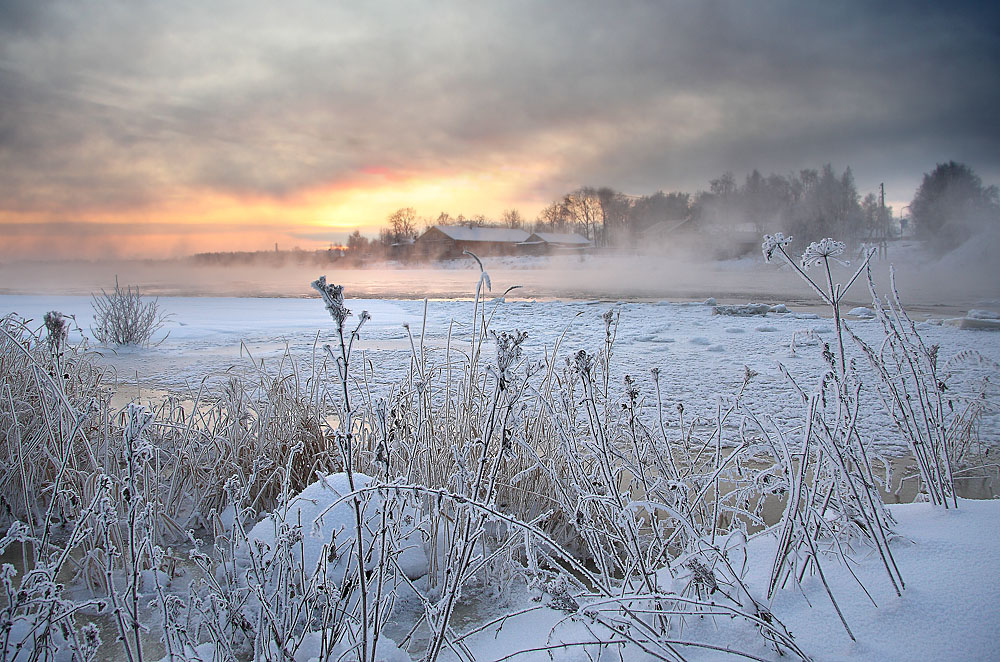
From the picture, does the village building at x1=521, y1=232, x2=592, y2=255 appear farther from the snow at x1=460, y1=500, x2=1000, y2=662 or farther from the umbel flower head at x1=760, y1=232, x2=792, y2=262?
the umbel flower head at x1=760, y1=232, x2=792, y2=262

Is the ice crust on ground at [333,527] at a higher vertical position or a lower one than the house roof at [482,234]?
lower

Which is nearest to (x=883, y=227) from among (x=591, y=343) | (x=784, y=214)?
(x=784, y=214)

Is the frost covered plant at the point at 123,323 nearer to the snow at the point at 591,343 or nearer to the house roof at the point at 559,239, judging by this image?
the snow at the point at 591,343

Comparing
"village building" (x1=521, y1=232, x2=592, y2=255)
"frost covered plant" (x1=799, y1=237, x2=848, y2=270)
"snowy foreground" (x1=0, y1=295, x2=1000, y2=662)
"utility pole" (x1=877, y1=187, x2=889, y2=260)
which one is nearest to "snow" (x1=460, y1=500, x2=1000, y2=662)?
"snowy foreground" (x1=0, y1=295, x2=1000, y2=662)

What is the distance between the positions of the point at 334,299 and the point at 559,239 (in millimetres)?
58972

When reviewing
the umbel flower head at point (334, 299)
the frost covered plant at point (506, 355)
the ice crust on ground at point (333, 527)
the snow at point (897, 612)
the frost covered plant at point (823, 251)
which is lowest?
the ice crust on ground at point (333, 527)

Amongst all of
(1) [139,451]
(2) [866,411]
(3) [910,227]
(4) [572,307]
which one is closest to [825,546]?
(1) [139,451]

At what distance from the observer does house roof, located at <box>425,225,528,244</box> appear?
53.5m

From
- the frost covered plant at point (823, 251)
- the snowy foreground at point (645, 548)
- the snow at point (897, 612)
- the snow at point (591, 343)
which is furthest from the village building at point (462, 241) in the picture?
the frost covered plant at point (823, 251)

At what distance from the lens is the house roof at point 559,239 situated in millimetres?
56828

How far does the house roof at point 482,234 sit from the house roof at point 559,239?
1244mm

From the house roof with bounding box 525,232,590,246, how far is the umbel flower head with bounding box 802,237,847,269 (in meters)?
55.4

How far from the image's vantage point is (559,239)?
58750 mm

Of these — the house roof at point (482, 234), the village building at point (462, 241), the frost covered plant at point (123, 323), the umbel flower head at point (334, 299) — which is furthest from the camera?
the house roof at point (482, 234)
